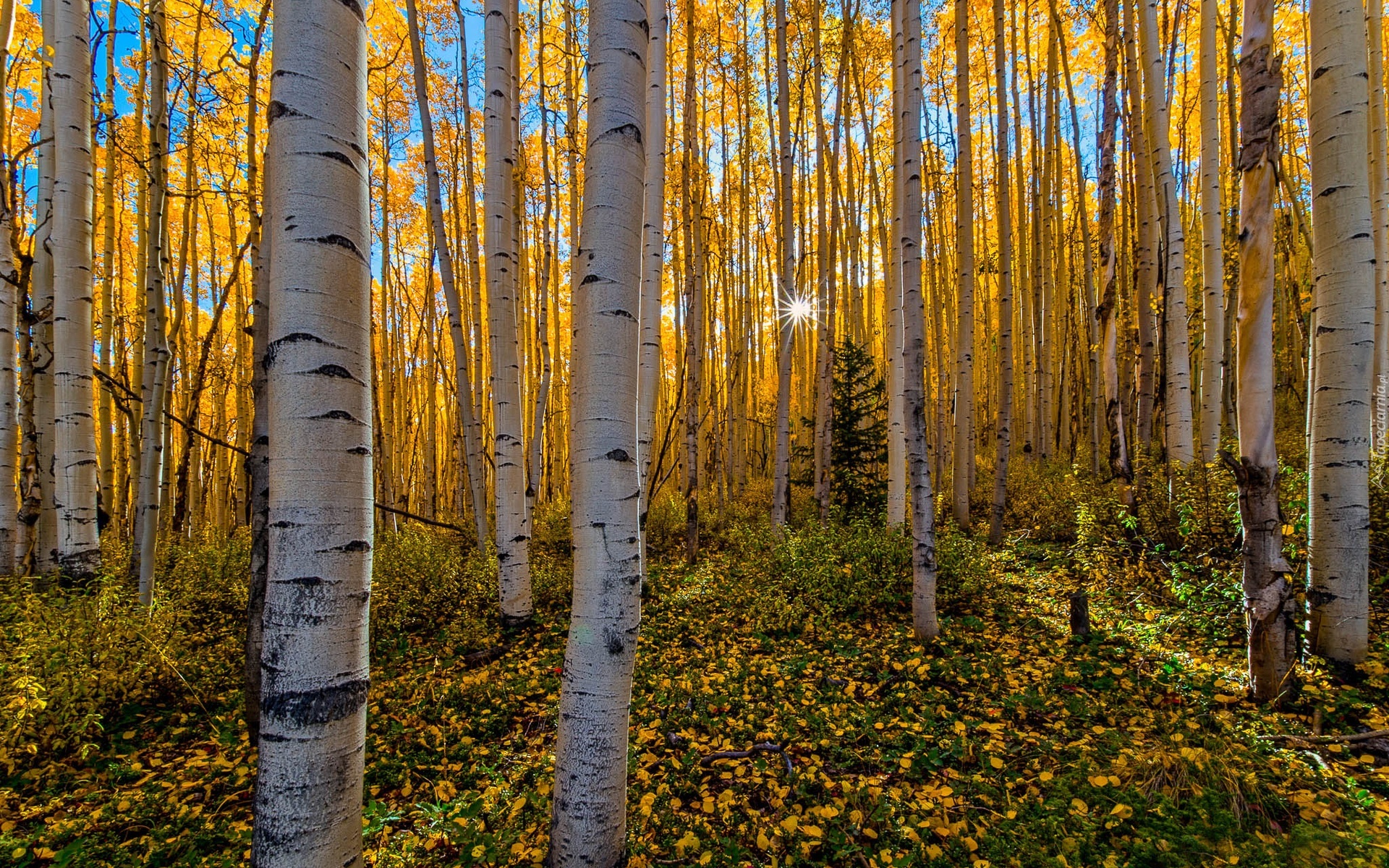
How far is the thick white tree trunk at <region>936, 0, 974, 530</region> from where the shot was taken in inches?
201

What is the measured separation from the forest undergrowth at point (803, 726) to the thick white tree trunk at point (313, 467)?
104 cm

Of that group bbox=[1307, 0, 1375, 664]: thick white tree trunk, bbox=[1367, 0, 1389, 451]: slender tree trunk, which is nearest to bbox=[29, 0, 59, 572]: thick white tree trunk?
bbox=[1307, 0, 1375, 664]: thick white tree trunk

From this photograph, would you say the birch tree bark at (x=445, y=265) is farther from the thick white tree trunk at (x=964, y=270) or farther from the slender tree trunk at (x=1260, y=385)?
the slender tree trunk at (x=1260, y=385)

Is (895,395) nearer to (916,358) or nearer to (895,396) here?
(895,396)

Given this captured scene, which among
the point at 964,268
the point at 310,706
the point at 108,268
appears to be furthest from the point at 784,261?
the point at 108,268

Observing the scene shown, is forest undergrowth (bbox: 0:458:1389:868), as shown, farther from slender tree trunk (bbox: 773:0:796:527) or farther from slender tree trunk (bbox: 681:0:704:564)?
slender tree trunk (bbox: 681:0:704:564)

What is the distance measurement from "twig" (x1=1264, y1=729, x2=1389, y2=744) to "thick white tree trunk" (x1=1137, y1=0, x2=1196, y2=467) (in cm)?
316

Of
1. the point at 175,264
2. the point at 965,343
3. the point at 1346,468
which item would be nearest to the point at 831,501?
the point at 965,343

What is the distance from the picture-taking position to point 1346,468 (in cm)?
272

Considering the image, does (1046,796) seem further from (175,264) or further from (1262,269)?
(175,264)

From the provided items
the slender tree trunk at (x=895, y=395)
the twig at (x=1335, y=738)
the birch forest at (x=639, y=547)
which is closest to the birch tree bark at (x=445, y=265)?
the birch forest at (x=639, y=547)

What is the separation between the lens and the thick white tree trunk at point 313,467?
1116 mm

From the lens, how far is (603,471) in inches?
63.1

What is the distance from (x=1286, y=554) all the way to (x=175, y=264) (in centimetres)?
1326
